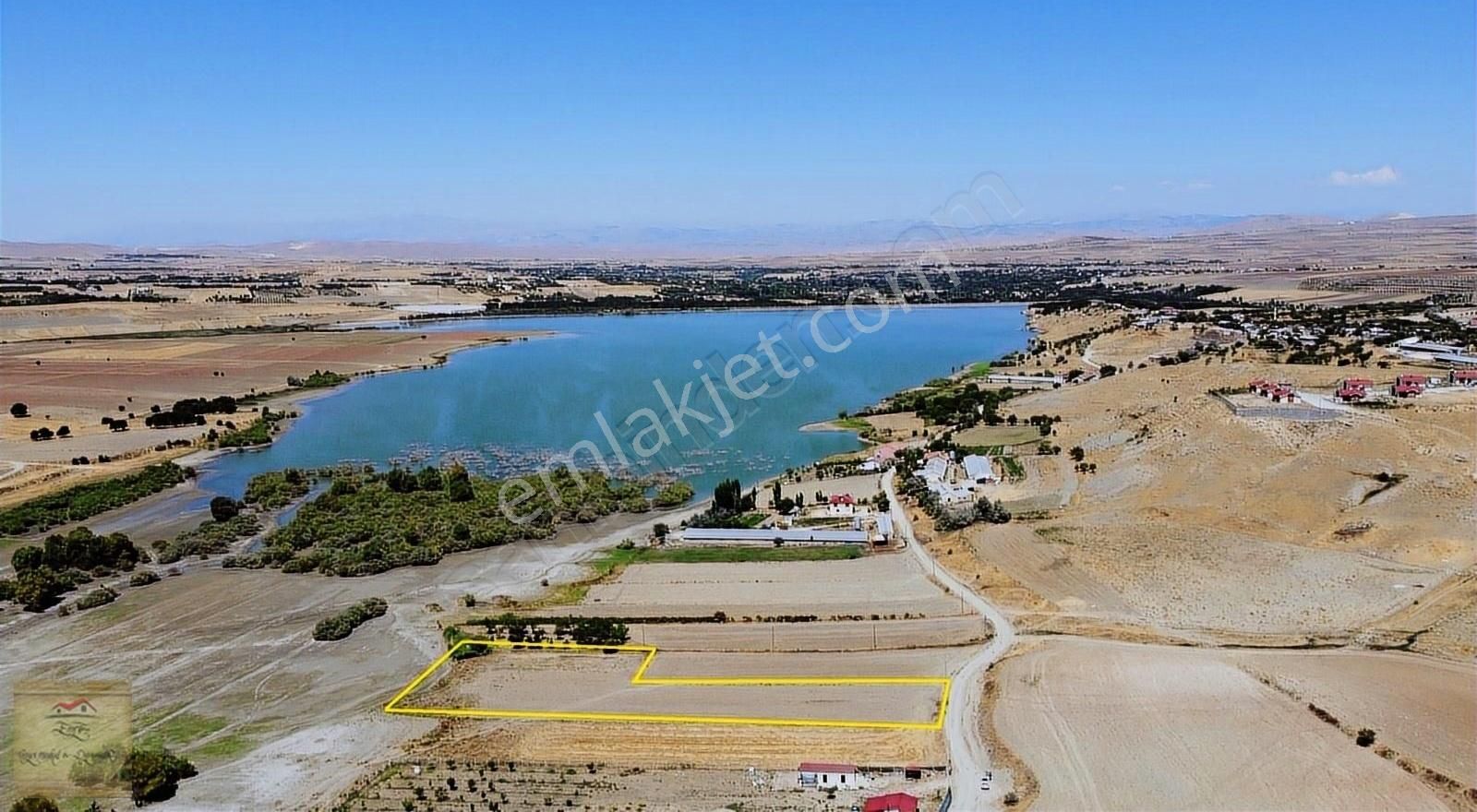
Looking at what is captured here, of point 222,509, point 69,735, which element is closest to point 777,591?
point 69,735

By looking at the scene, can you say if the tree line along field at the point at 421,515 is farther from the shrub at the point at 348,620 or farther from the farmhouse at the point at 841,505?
the farmhouse at the point at 841,505

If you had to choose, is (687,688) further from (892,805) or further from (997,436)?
(997,436)

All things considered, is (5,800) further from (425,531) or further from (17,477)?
(17,477)

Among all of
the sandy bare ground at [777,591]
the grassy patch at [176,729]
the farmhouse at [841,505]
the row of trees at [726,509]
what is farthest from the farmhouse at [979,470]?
the grassy patch at [176,729]

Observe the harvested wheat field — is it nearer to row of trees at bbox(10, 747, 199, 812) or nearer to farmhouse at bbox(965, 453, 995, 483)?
row of trees at bbox(10, 747, 199, 812)

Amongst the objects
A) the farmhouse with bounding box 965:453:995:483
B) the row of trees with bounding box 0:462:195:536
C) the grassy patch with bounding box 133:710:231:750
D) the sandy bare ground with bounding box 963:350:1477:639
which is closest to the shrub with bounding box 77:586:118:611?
the grassy patch with bounding box 133:710:231:750

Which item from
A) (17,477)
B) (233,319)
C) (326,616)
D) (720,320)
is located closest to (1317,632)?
(326,616)

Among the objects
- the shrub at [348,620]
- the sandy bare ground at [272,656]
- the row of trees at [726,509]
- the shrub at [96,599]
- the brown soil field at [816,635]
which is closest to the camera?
the sandy bare ground at [272,656]
